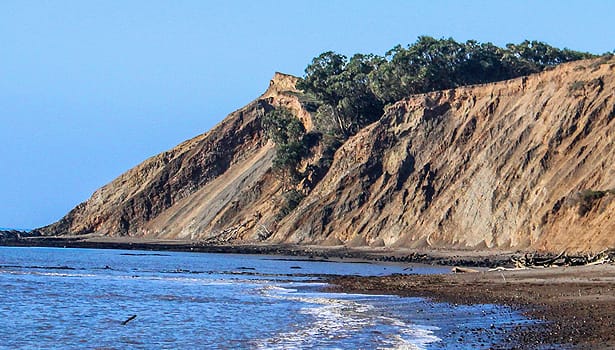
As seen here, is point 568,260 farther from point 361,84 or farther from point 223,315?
point 361,84

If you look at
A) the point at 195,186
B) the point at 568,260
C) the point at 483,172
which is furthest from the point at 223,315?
Result: the point at 195,186

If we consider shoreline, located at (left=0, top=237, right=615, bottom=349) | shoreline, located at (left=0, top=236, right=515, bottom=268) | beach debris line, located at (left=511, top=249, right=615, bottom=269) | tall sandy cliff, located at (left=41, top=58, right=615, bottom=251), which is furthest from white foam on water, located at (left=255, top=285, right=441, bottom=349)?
tall sandy cliff, located at (left=41, top=58, right=615, bottom=251)

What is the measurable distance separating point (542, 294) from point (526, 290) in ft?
6.93

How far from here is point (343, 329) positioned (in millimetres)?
25156

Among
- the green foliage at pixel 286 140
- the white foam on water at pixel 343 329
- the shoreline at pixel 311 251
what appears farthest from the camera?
the green foliage at pixel 286 140

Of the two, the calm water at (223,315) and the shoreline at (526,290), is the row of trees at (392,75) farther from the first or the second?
the calm water at (223,315)

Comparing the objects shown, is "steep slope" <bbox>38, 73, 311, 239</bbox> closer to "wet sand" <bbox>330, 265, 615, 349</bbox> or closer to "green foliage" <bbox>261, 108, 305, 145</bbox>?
"green foliage" <bbox>261, 108, 305, 145</bbox>

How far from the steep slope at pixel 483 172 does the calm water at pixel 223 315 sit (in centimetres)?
1113

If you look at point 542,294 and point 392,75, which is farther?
point 392,75

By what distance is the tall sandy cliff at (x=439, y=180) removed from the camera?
59.3m

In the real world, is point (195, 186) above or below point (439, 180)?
above

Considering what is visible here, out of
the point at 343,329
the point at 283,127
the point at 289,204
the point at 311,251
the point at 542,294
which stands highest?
the point at 283,127

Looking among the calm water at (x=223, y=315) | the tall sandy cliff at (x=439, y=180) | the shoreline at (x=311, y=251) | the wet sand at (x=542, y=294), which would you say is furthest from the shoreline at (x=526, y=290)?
the tall sandy cliff at (x=439, y=180)

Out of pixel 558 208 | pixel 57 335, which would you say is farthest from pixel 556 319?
pixel 558 208
